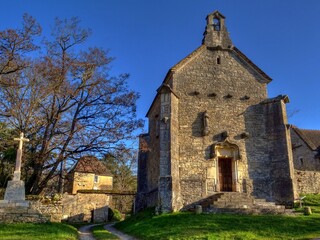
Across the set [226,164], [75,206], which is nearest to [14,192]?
[226,164]

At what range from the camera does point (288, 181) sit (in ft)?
61.8

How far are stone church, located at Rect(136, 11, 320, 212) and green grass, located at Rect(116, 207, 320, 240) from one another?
2.74m

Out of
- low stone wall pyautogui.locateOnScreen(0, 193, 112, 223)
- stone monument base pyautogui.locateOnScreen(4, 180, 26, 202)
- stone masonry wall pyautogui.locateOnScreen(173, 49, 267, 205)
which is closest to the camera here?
stone monument base pyautogui.locateOnScreen(4, 180, 26, 202)

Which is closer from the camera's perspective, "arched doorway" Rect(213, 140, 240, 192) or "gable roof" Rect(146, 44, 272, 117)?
"arched doorway" Rect(213, 140, 240, 192)

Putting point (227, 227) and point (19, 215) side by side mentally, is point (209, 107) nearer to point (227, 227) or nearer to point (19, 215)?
point (227, 227)

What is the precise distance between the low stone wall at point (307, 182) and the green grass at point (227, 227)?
7.22m

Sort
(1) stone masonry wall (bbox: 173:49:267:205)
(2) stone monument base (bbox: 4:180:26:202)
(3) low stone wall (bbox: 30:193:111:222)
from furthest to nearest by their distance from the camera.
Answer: (3) low stone wall (bbox: 30:193:111:222) → (1) stone masonry wall (bbox: 173:49:267:205) → (2) stone monument base (bbox: 4:180:26:202)

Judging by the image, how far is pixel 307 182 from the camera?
2178cm

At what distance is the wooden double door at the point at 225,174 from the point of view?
763 inches

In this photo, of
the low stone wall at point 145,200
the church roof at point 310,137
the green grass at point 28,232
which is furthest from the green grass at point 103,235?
the church roof at point 310,137

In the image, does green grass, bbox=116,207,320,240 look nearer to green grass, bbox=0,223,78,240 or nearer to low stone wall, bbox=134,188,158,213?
green grass, bbox=0,223,78,240

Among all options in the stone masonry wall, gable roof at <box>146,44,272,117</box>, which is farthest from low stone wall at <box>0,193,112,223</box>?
gable roof at <box>146,44,272,117</box>

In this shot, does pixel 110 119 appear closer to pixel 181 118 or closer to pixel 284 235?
pixel 181 118

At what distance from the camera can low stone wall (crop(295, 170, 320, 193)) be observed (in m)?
21.5
